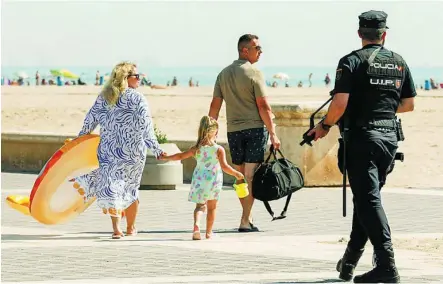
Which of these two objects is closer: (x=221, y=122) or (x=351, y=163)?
(x=351, y=163)

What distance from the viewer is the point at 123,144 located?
36.4ft

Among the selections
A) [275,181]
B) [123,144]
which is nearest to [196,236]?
[275,181]

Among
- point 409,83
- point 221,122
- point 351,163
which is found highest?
point 409,83

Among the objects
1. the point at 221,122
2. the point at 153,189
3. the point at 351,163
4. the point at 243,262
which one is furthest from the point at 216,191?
the point at 221,122

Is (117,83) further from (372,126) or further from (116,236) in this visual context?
(372,126)

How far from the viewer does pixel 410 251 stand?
9977mm

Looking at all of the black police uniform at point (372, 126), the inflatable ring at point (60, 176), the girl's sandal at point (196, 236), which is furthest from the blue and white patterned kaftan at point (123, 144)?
the black police uniform at point (372, 126)

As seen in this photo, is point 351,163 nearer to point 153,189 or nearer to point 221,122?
point 153,189

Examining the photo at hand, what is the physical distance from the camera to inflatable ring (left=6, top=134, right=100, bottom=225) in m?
11.3

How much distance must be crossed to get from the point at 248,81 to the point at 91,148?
1588 millimetres

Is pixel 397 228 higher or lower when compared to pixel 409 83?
lower

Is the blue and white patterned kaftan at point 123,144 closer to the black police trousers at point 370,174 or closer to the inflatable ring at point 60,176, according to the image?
the inflatable ring at point 60,176

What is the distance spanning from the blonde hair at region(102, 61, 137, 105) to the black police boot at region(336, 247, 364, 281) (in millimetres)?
3356

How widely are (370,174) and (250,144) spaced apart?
3396 mm
